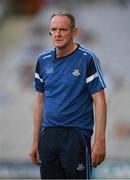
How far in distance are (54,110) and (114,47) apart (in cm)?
855

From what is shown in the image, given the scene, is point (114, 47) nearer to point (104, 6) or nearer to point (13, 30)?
point (104, 6)

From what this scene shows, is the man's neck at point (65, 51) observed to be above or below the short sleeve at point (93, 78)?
above

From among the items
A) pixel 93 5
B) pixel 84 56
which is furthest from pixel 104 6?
pixel 84 56

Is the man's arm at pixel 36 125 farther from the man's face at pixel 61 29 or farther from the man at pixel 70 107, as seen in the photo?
the man's face at pixel 61 29

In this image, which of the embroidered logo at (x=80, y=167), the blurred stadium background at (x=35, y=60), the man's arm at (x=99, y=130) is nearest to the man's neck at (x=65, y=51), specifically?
the man's arm at (x=99, y=130)

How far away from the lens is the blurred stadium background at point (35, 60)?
10.7 m

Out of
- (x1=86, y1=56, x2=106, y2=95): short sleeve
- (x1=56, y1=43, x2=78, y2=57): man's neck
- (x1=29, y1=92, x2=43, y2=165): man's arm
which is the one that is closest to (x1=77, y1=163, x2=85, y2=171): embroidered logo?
(x1=29, y1=92, x2=43, y2=165): man's arm

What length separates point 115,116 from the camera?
1102 centimetres

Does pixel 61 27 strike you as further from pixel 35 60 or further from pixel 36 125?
pixel 35 60

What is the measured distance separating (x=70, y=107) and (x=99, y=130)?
0.71ft

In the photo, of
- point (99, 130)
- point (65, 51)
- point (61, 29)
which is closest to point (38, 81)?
point (65, 51)

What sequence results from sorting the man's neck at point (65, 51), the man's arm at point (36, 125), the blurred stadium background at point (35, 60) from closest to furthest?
the man's neck at point (65, 51) → the man's arm at point (36, 125) → the blurred stadium background at point (35, 60)

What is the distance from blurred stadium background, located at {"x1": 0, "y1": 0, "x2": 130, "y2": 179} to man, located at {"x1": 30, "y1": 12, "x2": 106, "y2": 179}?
18.2 feet

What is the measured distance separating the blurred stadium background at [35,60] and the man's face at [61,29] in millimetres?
5692
